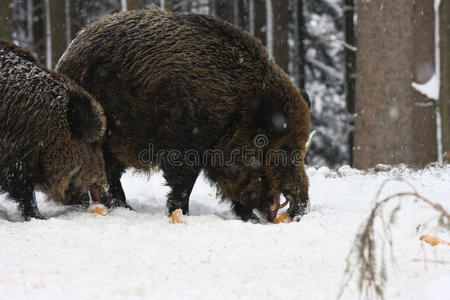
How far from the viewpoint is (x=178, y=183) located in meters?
5.20

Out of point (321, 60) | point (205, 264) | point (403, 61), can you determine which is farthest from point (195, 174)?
point (321, 60)

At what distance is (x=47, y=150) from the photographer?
482 centimetres

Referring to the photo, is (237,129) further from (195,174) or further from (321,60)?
(321,60)

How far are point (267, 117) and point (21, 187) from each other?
2.38 m

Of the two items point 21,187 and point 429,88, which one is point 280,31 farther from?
point 21,187

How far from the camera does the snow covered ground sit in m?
2.77

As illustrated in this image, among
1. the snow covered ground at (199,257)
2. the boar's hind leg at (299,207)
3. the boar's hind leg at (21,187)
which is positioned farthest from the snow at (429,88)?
the boar's hind leg at (21,187)

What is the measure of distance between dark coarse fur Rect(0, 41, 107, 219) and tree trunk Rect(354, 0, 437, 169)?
5368mm

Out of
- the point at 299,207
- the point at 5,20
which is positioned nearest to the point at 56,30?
the point at 5,20

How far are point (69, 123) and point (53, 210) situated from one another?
1086 mm

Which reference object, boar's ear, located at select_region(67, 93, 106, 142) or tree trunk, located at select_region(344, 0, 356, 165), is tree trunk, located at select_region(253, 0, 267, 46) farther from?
boar's ear, located at select_region(67, 93, 106, 142)

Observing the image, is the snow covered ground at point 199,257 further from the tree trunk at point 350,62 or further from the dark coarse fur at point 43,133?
the tree trunk at point 350,62

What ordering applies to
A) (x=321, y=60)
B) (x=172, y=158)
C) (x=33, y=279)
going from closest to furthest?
(x=33, y=279) → (x=172, y=158) → (x=321, y=60)

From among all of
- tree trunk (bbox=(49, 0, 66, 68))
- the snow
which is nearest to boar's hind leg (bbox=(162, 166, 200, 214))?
the snow
